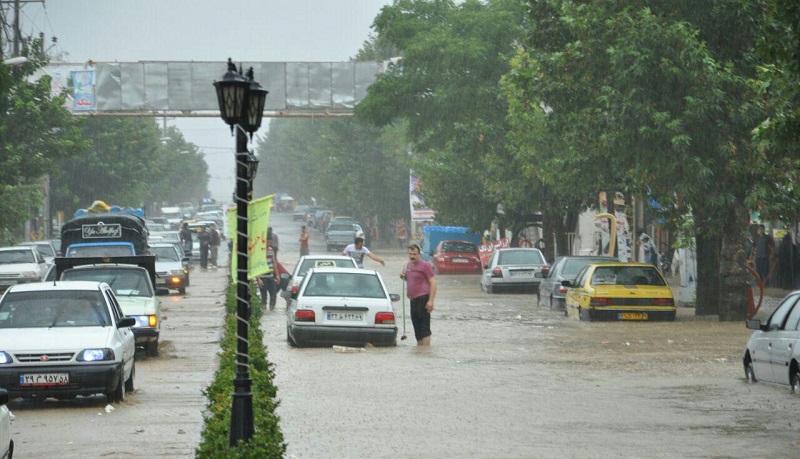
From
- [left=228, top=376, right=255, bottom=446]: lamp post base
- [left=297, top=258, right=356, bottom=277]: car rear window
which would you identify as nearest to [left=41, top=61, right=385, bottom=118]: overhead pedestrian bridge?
[left=297, top=258, right=356, bottom=277]: car rear window

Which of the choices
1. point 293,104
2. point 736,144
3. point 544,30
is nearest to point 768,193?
point 736,144

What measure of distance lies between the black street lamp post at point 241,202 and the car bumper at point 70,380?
15.4 feet

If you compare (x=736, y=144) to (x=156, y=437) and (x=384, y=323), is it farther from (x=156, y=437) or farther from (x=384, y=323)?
(x=156, y=437)

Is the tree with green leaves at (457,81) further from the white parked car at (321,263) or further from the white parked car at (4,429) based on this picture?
the white parked car at (4,429)

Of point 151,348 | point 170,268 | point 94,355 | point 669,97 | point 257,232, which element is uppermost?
point 669,97

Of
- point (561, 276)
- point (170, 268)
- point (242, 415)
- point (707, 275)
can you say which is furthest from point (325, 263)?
point (242, 415)

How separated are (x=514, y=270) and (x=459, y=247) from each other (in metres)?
15.7

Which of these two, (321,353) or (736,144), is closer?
(321,353)

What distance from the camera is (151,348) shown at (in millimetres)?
21078

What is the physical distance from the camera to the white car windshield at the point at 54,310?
50.3 feet

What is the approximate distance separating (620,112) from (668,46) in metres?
1.67

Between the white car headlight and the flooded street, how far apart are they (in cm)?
195

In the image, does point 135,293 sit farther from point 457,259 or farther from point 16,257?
point 457,259

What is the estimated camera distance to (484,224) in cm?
5659
